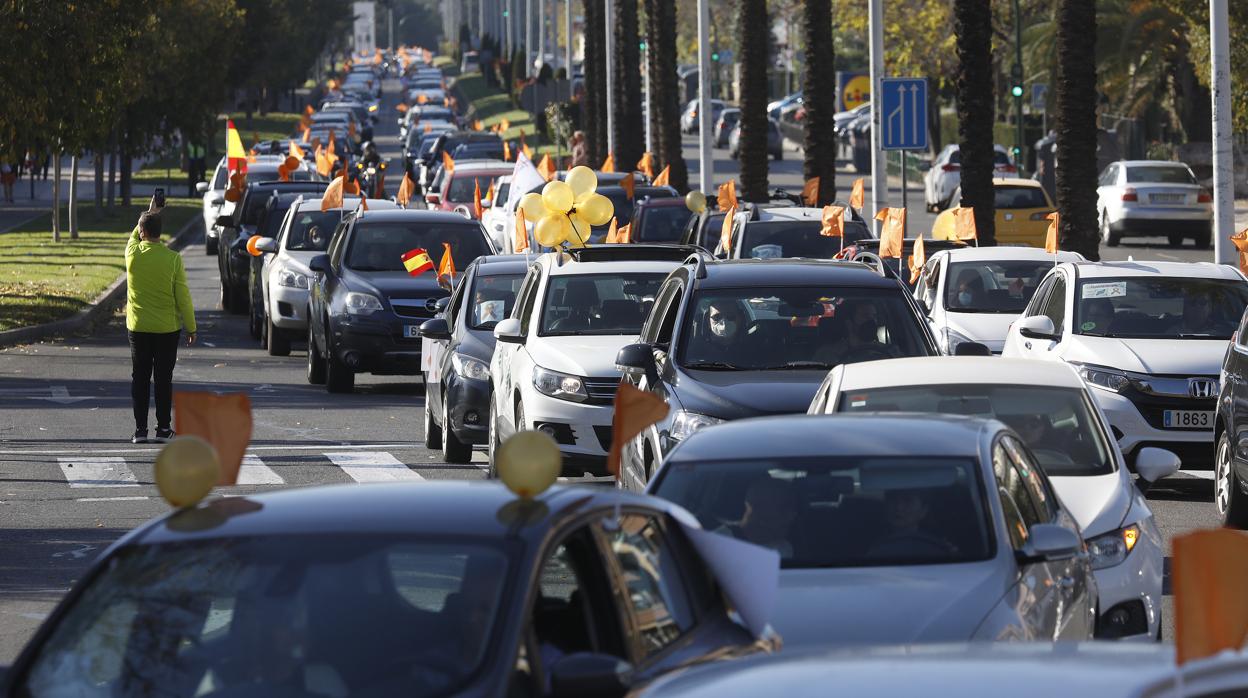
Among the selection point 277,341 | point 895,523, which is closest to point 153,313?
point 277,341

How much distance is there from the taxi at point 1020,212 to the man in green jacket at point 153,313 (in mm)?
24508

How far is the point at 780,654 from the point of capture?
4.21 meters

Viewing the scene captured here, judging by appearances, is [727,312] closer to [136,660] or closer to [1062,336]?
[1062,336]

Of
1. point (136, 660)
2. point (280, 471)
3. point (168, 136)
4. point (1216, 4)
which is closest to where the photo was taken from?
point (136, 660)

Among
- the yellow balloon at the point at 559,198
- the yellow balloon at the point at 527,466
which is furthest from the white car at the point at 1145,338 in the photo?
the yellow balloon at the point at 527,466

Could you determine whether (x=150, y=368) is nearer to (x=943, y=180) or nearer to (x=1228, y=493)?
(x=1228, y=493)

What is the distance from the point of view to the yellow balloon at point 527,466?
18.1 ft


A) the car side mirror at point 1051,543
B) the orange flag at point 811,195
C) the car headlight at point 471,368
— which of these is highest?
the orange flag at point 811,195

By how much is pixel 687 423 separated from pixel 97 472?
552cm

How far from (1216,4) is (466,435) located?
1073 cm

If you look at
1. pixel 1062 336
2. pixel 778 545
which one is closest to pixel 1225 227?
pixel 1062 336

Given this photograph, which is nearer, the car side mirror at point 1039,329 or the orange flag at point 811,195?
the car side mirror at point 1039,329

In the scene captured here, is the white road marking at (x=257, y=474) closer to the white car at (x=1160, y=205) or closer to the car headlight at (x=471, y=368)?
the car headlight at (x=471, y=368)

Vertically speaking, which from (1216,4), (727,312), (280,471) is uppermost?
(1216,4)
